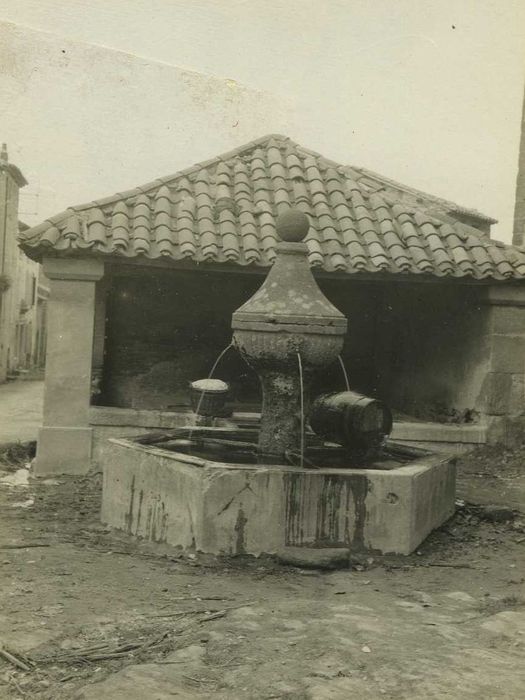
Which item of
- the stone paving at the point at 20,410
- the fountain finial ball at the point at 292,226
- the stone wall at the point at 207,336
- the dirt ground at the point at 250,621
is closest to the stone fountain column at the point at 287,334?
the fountain finial ball at the point at 292,226

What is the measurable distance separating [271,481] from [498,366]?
484 cm

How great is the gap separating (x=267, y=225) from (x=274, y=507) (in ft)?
15.5

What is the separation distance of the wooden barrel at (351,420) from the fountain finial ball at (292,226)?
1390mm

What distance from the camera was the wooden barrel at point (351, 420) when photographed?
658 centimetres

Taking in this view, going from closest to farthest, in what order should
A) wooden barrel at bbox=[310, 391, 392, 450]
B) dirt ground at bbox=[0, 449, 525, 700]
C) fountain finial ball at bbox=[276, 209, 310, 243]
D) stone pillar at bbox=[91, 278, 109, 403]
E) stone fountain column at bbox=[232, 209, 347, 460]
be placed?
1. dirt ground at bbox=[0, 449, 525, 700]
2. stone fountain column at bbox=[232, 209, 347, 460]
3. fountain finial ball at bbox=[276, 209, 310, 243]
4. wooden barrel at bbox=[310, 391, 392, 450]
5. stone pillar at bbox=[91, 278, 109, 403]

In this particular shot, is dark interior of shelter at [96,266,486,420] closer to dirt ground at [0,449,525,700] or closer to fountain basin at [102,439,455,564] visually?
dirt ground at [0,449,525,700]

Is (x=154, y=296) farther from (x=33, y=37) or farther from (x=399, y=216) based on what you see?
(x=33, y=37)

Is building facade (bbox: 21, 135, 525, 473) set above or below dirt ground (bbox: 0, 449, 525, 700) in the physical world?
above

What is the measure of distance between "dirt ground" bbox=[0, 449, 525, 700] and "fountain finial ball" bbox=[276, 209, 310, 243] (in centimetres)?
250

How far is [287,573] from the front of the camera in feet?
17.8

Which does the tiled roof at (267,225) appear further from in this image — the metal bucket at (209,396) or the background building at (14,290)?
the background building at (14,290)

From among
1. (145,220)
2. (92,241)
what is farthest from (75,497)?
(145,220)

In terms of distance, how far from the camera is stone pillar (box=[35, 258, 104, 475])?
889 cm

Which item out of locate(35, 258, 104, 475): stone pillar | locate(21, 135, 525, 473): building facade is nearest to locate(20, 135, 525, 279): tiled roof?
locate(21, 135, 525, 473): building facade
